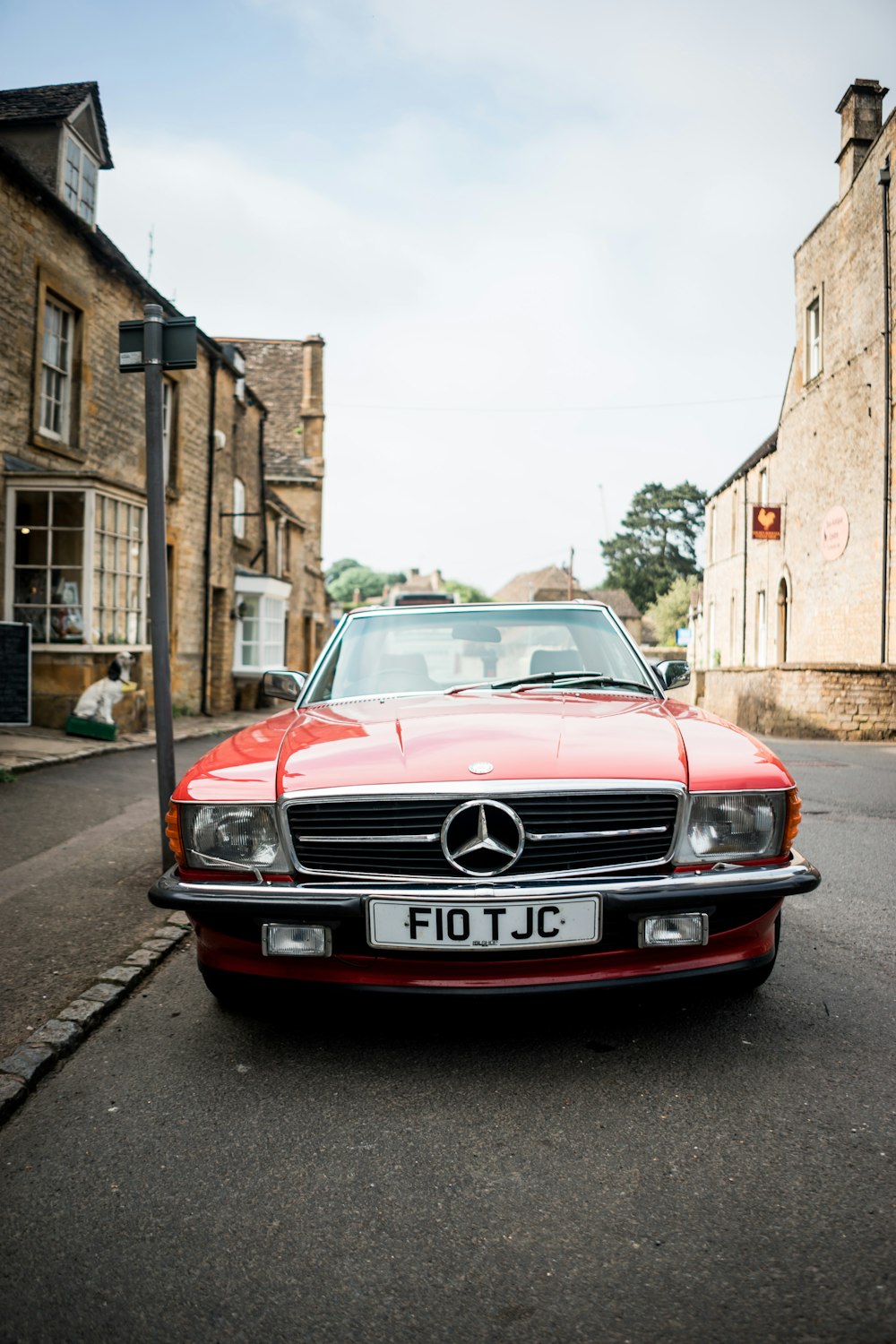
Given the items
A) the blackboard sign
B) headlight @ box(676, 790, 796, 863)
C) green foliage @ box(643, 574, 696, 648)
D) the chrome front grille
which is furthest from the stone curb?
green foliage @ box(643, 574, 696, 648)

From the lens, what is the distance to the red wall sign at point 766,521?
2491cm

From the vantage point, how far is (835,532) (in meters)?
21.0

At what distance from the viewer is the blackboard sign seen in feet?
36.7

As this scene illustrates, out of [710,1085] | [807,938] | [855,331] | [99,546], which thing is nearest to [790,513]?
[855,331]

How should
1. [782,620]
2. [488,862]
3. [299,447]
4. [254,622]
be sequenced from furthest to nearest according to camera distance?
1. [299,447]
2. [782,620]
3. [254,622]
4. [488,862]

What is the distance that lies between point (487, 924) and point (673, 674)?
86.8 inches

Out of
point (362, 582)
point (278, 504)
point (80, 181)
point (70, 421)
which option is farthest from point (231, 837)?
point (362, 582)

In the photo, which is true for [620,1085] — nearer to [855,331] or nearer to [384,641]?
[384,641]

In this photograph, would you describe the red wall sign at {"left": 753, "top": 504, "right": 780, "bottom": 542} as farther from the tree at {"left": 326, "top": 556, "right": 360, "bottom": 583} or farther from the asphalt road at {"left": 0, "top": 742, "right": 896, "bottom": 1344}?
the tree at {"left": 326, "top": 556, "right": 360, "bottom": 583}

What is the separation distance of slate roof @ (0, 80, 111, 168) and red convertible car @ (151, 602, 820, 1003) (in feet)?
A: 47.5

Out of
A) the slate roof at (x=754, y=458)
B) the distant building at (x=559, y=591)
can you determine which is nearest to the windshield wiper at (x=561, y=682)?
the slate roof at (x=754, y=458)

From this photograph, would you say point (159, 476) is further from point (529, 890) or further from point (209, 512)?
point (209, 512)

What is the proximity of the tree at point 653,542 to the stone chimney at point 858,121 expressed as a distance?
71711 millimetres

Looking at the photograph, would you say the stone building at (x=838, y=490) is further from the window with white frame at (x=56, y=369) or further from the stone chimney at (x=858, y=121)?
the window with white frame at (x=56, y=369)
